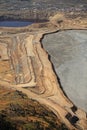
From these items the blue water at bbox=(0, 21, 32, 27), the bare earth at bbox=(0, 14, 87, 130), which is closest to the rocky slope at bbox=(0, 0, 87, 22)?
the blue water at bbox=(0, 21, 32, 27)

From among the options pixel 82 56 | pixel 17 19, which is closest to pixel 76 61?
pixel 82 56

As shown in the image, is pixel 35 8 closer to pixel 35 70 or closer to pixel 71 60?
pixel 71 60

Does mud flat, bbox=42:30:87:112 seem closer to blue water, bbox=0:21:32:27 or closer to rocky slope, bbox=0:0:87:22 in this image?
blue water, bbox=0:21:32:27

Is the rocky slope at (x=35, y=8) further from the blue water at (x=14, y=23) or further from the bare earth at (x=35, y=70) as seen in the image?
the bare earth at (x=35, y=70)

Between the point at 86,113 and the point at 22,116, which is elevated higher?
the point at 22,116

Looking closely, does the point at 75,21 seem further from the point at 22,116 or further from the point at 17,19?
the point at 22,116

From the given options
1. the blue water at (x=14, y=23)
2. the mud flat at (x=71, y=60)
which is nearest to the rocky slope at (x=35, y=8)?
the blue water at (x=14, y=23)

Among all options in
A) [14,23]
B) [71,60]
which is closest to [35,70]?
[71,60]
